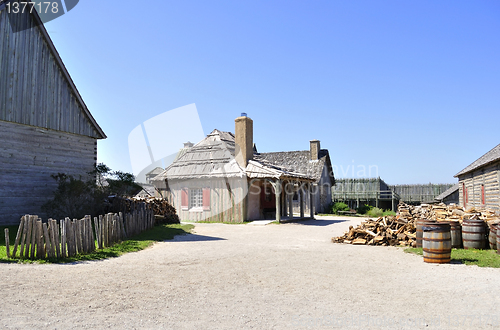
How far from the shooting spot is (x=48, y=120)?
48.2ft

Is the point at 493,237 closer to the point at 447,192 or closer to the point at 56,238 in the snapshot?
the point at 56,238

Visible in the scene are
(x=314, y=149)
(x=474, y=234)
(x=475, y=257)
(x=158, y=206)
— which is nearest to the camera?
(x=475, y=257)

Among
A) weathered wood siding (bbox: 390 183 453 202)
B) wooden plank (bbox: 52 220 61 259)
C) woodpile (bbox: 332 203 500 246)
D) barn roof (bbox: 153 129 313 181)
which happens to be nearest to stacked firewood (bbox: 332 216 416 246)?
woodpile (bbox: 332 203 500 246)

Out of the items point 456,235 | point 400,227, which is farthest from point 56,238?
point 456,235

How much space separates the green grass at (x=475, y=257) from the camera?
8443 mm

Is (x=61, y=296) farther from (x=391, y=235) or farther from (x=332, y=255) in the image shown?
(x=391, y=235)

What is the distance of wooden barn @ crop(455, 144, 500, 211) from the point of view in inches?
713

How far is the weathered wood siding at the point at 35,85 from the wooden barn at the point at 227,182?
7403 mm

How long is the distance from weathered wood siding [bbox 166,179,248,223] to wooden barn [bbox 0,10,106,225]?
281 inches

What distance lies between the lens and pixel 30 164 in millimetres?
14016

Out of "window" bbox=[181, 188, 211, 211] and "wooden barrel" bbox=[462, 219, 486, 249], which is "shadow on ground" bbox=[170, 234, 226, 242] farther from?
"window" bbox=[181, 188, 211, 211]

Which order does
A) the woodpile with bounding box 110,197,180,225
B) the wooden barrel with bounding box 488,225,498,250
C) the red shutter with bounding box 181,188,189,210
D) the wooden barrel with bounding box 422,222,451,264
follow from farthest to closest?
the red shutter with bounding box 181,188,189,210 → the woodpile with bounding box 110,197,180,225 → the wooden barrel with bounding box 488,225,498,250 → the wooden barrel with bounding box 422,222,451,264

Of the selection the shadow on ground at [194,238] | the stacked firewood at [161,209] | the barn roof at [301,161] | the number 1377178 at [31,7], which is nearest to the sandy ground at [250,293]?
the shadow on ground at [194,238]

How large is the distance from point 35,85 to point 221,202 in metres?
11.1
